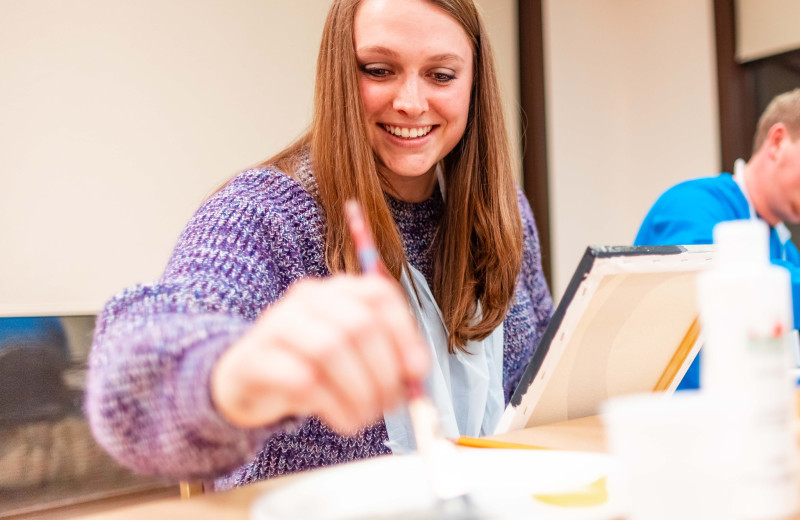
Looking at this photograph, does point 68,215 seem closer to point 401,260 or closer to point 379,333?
point 401,260

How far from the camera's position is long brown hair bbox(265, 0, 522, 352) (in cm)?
98

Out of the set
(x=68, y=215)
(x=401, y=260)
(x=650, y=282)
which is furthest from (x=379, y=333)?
(x=68, y=215)

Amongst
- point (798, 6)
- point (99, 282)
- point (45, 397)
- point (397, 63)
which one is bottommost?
point (45, 397)

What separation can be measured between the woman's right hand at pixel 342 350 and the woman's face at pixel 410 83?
0.67m

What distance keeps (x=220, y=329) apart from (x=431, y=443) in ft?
0.60

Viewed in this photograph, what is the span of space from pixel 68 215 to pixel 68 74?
39 centimetres

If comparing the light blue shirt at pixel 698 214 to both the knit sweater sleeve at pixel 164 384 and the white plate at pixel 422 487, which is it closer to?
the white plate at pixel 422 487

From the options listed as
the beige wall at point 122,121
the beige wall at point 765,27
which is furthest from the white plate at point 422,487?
the beige wall at point 765,27

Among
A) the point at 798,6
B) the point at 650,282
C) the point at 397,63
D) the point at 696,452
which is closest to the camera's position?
the point at 696,452

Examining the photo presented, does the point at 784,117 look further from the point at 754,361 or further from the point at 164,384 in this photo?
the point at 164,384

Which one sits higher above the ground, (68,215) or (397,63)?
(397,63)

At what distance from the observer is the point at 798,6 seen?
8.65 feet

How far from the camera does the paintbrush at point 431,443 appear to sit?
0.37 m

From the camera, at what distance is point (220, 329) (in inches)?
19.3
